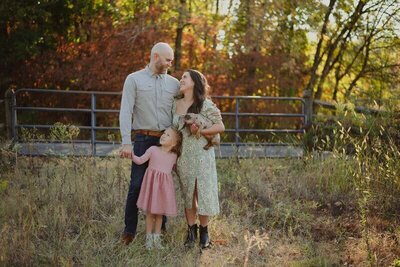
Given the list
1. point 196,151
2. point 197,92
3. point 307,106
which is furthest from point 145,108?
point 307,106

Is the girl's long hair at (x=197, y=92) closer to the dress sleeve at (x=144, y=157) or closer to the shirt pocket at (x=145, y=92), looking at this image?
the shirt pocket at (x=145, y=92)

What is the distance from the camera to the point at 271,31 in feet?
47.4

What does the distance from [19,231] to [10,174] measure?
263 cm

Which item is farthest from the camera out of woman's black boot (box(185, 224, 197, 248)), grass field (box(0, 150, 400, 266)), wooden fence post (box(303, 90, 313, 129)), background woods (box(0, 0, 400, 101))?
background woods (box(0, 0, 400, 101))

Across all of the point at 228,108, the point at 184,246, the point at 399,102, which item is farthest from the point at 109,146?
the point at 184,246

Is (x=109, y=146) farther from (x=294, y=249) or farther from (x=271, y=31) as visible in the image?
(x=294, y=249)

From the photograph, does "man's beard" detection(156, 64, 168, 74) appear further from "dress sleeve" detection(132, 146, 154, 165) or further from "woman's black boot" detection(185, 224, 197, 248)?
"woman's black boot" detection(185, 224, 197, 248)

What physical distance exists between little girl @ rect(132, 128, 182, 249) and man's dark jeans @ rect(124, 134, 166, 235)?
0.08m

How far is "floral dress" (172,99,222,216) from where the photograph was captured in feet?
18.3

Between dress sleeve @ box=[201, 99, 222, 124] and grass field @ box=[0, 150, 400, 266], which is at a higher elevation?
dress sleeve @ box=[201, 99, 222, 124]

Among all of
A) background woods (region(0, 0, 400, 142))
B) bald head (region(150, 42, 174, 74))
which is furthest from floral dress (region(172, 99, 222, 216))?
background woods (region(0, 0, 400, 142))

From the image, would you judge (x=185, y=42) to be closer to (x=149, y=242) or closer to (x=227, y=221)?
(x=227, y=221)

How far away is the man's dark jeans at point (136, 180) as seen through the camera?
5562 mm

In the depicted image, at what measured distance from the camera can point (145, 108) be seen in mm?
5508
